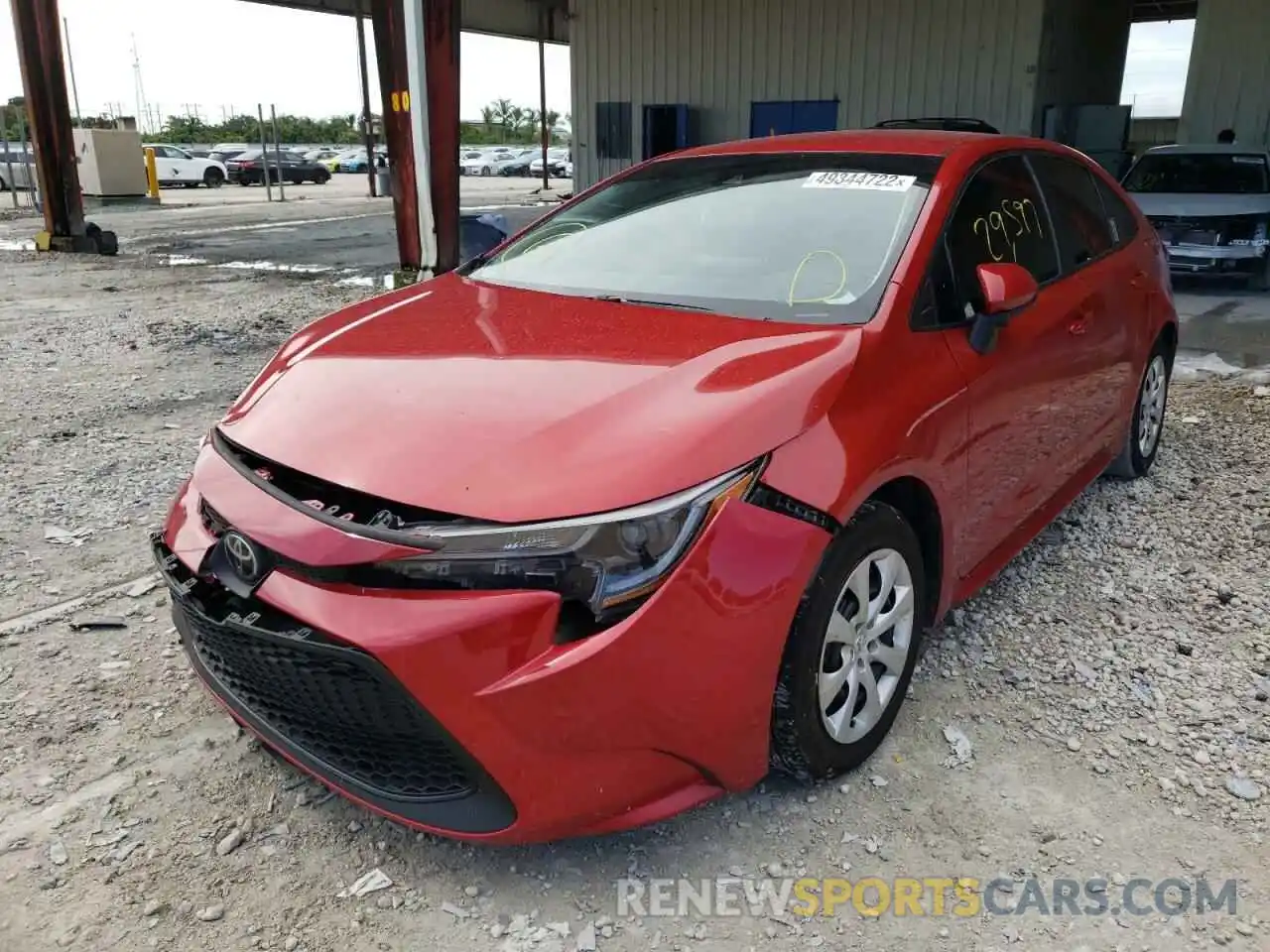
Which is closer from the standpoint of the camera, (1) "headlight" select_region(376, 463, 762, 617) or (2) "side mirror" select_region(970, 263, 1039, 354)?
(1) "headlight" select_region(376, 463, 762, 617)

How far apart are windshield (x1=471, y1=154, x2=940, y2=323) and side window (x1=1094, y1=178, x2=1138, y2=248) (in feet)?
4.77

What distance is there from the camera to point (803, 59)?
16109mm

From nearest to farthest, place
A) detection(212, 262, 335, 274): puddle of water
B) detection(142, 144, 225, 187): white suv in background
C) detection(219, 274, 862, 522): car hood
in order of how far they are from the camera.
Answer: detection(219, 274, 862, 522): car hood < detection(212, 262, 335, 274): puddle of water < detection(142, 144, 225, 187): white suv in background

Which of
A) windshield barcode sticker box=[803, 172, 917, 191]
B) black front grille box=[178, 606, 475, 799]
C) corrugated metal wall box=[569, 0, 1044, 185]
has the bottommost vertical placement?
black front grille box=[178, 606, 475, 799]

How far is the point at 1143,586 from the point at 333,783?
9.49 ft

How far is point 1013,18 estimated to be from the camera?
14391 mm

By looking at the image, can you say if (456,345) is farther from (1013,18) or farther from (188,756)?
(1013,18)

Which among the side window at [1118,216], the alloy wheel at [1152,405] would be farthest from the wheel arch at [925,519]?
the alloy wheel at [1152,405]

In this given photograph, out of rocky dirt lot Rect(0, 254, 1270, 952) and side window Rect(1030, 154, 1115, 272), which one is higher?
side window Rect(1030, 154, 1115, 272)

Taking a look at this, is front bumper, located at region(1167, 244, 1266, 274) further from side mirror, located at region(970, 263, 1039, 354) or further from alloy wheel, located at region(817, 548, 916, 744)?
alloy wheel, located at region(817, 548, 916, 744)

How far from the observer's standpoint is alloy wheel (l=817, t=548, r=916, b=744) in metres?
2.35

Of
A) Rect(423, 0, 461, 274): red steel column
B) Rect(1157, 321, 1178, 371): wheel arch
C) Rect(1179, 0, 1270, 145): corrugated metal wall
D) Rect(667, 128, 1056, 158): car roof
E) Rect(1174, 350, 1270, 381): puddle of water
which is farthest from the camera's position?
Rect(1179, 0, 1270, 145): corrugated metal wall

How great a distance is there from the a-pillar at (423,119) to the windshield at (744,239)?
5551 mm

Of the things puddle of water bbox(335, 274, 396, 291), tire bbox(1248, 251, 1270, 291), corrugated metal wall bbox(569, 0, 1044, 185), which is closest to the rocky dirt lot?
puddle of water bbox(335, 274, 396, 291)
